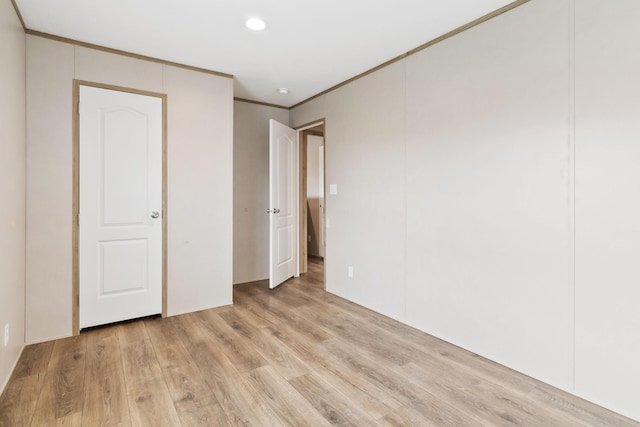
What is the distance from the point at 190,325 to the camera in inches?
120

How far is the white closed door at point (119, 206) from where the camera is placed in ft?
9.43

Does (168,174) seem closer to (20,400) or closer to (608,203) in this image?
(20,400)

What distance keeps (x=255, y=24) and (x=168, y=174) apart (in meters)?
1.62

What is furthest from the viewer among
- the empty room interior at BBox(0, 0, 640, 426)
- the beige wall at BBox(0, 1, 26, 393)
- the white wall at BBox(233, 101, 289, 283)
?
the white wall at BBox(233, 101, 289, 283)

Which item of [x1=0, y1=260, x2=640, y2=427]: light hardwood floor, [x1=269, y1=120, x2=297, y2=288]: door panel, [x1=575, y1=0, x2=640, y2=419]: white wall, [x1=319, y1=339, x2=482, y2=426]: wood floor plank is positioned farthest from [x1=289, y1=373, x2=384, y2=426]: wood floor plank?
[x1=269, y1=120, x2=297, y2=288]: door panel

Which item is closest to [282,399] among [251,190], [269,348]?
[269,348]

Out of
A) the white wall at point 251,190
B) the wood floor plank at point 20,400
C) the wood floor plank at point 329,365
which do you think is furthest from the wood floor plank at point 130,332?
the white wall at point 251,190

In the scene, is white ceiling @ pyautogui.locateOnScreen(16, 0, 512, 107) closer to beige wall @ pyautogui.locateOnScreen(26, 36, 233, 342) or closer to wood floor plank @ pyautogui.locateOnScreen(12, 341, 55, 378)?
beige wall @ pyautogui.locateOnScreen(26, 36, 233, 342)

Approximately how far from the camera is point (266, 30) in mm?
2590

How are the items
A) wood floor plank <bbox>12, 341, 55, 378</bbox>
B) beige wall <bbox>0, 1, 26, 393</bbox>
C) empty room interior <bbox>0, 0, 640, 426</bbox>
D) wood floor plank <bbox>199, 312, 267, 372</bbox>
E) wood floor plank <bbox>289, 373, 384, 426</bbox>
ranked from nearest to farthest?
wood floor plank <bbox>289, 373, 384, 426</bbox> < empty room interior <bbox>0, 0, 640, 426</bbox> < beige wall <bbox>0, 1, 26, 393</bbox> < wood floor plank <bbox>12, 341, 55, 378</bbox> < wood floor plank <bbox>199, 312, 267, 372</bbox>

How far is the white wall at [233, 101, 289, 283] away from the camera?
4512mm

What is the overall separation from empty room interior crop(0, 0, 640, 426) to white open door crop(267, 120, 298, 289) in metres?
0.25

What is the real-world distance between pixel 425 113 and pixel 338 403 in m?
2.32

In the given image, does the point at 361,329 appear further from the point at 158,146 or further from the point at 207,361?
the point at 158,146
